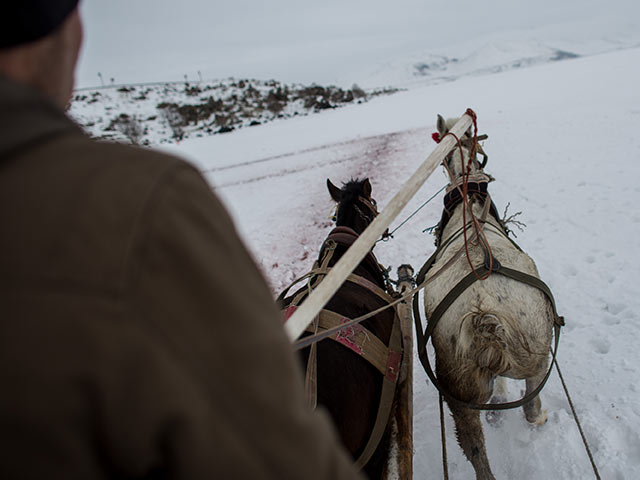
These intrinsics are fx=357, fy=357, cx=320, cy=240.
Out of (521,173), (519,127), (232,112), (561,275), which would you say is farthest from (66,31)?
(232,112)

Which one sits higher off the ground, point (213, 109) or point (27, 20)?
point (27, 20)

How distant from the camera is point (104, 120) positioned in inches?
1524

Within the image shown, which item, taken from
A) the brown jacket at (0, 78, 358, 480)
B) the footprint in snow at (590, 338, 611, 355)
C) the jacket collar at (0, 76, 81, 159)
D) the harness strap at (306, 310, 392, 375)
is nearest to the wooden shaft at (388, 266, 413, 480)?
the harness strap at (306, 310, 392, 375)

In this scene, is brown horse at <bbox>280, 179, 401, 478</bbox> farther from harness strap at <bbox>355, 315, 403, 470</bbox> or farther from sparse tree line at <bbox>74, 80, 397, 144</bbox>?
sparse tree line at <bbox>74, 80, 397, 144</bbox>

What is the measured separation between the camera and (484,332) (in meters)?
1.95

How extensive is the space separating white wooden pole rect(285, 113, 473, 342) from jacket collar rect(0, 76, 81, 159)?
79 centimetres

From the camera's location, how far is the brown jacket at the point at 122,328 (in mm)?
399

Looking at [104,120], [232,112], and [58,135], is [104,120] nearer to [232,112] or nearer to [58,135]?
[232,112]

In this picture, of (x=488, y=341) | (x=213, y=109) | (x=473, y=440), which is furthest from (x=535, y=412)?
(x=213, y=109)

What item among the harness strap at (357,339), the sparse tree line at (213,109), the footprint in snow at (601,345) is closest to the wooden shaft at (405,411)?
the harness strap at (357,339)

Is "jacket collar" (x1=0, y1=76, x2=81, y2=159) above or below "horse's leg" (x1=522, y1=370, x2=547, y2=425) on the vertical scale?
above

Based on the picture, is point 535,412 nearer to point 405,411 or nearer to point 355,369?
point 405,411

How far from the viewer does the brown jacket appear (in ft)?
1.31

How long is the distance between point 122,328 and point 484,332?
1.94m
